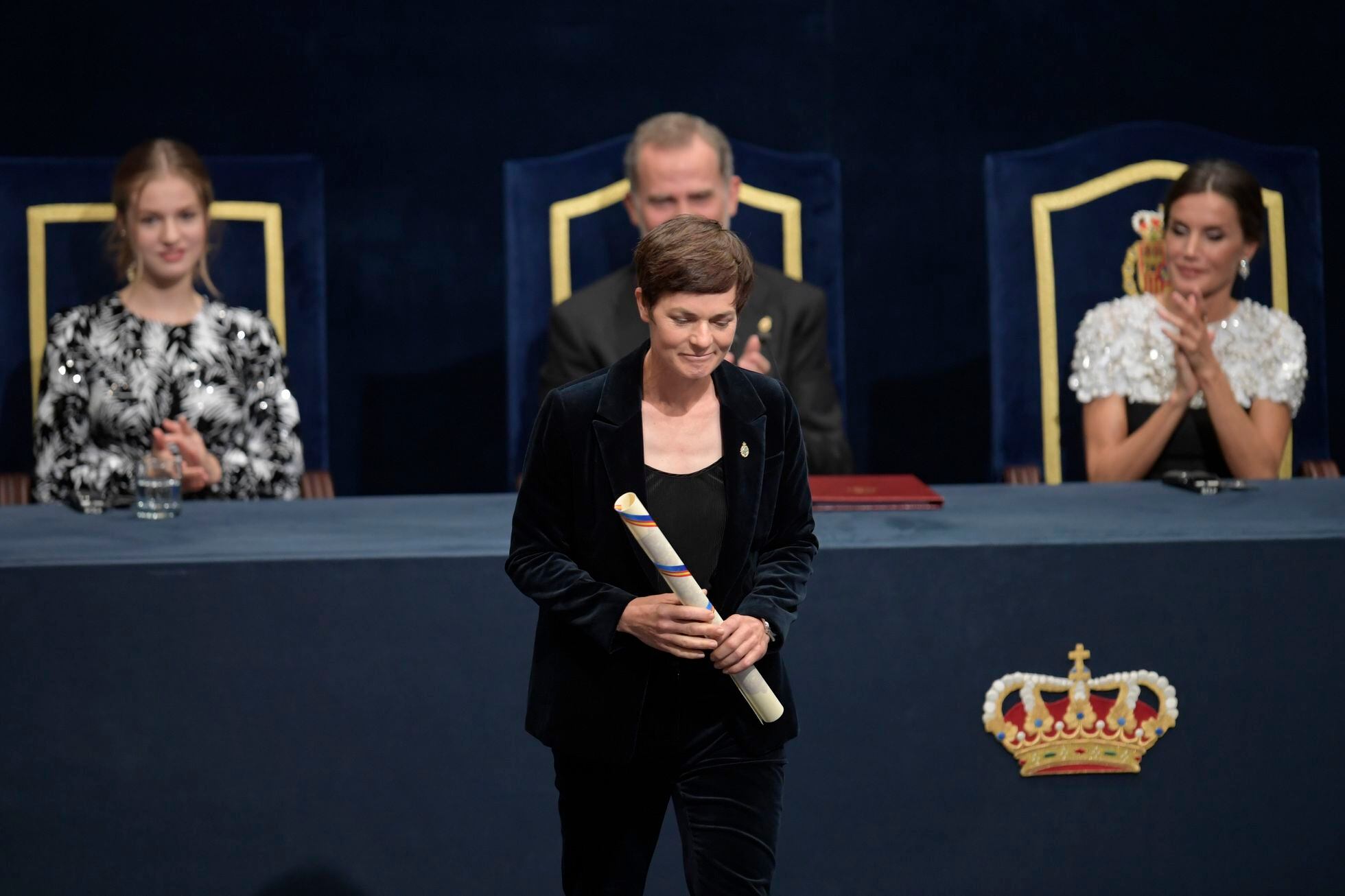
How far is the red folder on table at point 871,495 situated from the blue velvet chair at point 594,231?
768 mm

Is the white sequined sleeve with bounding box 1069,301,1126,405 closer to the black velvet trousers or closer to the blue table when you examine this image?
the blue table

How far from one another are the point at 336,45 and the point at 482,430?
0.98 meters

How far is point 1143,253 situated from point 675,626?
2.19m

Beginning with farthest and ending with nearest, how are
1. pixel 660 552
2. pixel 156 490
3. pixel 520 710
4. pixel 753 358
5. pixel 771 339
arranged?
pixel 771 339, pixel 753 358, pixel 156 490, pixel 520 710, pixel 660 552

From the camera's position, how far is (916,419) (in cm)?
405

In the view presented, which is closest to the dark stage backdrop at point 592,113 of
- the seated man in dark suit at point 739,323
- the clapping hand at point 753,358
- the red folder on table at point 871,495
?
the seated man in dark suit at point 739,323

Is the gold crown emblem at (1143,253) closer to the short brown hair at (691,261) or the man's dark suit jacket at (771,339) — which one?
the man's dark suit jacket at (771,339)

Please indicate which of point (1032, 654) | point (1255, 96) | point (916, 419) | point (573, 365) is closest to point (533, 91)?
point (573, 365)

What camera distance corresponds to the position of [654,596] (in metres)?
1.55

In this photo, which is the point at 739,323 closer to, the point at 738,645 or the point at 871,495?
the point at 871,495

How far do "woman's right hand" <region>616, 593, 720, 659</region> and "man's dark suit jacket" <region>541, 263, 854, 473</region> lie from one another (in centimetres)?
152

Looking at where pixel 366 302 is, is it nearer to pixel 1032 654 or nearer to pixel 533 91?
pixel 533 91

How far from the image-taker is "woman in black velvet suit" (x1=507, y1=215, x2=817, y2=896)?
1.59 metres

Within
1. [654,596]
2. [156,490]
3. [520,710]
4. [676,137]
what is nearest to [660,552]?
[654,596]
